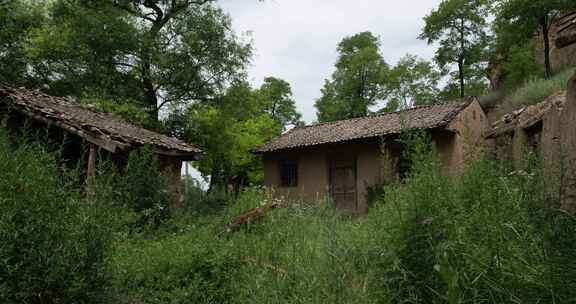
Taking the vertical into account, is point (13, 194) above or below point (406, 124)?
below

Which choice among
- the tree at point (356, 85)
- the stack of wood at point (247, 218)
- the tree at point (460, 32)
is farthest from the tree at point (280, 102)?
the stack of wood at point (247, 218)

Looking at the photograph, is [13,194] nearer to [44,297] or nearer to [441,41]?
[44,297]

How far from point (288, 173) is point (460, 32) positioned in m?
13.1

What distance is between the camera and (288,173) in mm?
17734

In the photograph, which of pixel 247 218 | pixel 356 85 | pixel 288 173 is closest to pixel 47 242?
pixel 247 218

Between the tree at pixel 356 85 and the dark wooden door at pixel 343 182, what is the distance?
35.8 feet

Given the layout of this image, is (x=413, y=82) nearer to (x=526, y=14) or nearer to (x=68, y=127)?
(x=526, y=14)

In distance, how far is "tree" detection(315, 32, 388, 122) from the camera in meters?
26.3

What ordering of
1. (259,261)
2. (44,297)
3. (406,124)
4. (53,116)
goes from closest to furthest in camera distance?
(44,297)
(406,124)
(259,261)
(53,116)

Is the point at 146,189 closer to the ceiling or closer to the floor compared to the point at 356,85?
closer to the floor

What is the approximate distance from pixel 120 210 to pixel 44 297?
203 centimetres

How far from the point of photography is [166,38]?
17.9m

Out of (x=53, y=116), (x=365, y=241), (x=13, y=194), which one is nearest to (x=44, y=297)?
(x=13, y=194)

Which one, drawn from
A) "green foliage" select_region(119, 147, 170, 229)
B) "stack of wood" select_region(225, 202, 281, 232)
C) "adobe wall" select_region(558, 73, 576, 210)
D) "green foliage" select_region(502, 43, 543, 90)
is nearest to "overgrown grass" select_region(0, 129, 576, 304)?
"adobe wall" select_region(558, 73, 576, 210)
